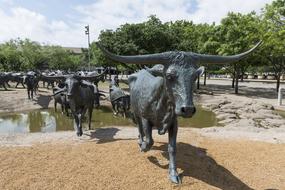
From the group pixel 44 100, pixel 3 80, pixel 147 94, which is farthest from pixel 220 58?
pixel 3 80

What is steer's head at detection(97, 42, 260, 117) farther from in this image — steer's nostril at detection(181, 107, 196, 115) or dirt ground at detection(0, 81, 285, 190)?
dirt ground at detection(0, 81, 285, 190)

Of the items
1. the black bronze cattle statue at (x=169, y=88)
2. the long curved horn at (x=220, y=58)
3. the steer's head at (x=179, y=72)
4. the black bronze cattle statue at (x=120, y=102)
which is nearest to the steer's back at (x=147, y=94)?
the black bronze cattle statue at (x=169, y=88)

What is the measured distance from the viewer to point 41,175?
5945mm

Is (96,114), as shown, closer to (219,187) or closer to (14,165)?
(14,165)

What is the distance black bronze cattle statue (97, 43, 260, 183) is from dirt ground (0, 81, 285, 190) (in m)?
0.58

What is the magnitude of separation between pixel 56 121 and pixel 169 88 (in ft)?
39.2

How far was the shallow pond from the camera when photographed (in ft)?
45.6

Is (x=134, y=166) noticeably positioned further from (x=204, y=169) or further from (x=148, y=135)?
(x=204, y=169)

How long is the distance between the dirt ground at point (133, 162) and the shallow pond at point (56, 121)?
3.91 m

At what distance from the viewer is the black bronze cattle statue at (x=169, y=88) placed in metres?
4.38

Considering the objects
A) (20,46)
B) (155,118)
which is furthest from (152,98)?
(20,46)

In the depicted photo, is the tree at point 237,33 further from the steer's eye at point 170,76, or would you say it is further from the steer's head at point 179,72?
the steer's eye at point 170,76

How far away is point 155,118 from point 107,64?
29049 millimetres

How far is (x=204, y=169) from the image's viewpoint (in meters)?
6.34
